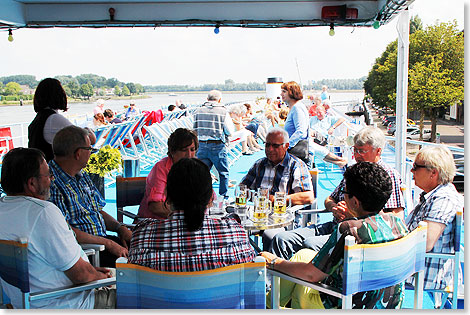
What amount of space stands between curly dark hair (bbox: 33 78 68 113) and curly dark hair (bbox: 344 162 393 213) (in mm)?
2262

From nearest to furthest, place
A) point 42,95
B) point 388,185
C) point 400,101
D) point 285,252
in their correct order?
point 388,185
point 285,252
point 42,95
point 400,101

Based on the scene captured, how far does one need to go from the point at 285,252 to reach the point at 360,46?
11.3ft

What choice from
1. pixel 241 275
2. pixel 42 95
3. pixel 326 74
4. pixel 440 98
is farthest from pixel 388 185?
pixel 440 98

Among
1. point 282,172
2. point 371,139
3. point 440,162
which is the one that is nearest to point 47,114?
point 282,172

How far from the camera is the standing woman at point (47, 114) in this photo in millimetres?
3143

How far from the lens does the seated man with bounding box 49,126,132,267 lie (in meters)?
2.30

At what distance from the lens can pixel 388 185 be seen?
1.75 meters

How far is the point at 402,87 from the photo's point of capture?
13.5 ft

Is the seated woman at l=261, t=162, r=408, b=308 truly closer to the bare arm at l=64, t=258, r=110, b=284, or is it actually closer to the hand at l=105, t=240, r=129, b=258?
the bare arm at l=64, t=258, r=110, b=284

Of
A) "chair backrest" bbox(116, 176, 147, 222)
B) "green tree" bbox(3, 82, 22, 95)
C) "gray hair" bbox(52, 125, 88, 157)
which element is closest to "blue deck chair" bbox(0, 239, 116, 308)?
"gray hair" bbox(52, 125, 88, 157)

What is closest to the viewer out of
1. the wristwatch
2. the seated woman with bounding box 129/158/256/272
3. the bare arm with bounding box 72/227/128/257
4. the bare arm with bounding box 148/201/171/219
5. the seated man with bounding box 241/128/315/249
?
the seated woman with bounding box 129/158/256/272

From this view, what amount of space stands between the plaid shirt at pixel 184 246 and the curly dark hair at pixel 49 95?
1.93 metres

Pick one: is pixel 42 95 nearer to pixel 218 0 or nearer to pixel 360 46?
pixel 218 0

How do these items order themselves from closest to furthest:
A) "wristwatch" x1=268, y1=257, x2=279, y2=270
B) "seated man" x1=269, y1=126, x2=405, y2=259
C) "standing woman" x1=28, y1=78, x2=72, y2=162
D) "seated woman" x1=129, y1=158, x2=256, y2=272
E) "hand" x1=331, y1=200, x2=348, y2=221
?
"seated woman" x1=129, y1=158, x2=256, y2=272
"wristwatch" x1=268, y1=257, x2=279, y2=270
"hand" x1=331, y1=200, x2=348, y2=221
"seated man" x1=269, y1=126, x2=405, y2=259
"standing woman" x1=28, y1=78, x2=72, y2=162
